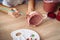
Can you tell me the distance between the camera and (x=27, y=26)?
1120mm

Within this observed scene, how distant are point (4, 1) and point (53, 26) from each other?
16.9 inches

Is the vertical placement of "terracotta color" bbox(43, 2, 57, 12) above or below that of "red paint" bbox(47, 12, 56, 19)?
above

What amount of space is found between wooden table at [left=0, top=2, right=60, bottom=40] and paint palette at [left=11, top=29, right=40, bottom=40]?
31 millimetres

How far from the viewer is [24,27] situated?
3.65ft

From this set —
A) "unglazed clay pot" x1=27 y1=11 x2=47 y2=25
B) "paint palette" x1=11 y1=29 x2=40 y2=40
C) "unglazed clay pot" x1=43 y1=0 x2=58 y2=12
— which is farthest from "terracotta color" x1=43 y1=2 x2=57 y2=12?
"paint palette" x1=11 y1=29 x2=40 y2=40

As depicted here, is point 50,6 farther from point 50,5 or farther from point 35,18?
point 35,18

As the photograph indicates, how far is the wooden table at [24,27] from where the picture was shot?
105 cm

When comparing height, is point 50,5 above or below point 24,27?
above

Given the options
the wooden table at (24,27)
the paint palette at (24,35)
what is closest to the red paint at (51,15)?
the wooden table at (24,27)

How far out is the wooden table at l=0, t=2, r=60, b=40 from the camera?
3.46 feet

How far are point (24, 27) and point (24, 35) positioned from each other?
0.08 m

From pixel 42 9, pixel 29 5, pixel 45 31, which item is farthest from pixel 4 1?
pixel 45 31

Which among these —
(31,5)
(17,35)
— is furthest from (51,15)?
(17,35)

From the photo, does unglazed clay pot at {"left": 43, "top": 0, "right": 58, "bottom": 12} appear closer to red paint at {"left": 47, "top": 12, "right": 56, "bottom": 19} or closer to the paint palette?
red paint at {"left": 47, "top": 12, "right": 56, "bottom": 19}
